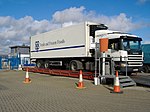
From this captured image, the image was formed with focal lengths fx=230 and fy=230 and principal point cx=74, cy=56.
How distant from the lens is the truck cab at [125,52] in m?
15.1

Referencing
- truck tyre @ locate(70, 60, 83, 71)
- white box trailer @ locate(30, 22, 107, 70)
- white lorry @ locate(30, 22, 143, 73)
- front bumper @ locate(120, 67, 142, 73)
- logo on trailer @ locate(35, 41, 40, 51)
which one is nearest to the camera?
front bumper @ locate(120, 67, 142, 73)

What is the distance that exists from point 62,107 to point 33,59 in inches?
763

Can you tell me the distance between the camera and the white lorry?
1539 centimetres

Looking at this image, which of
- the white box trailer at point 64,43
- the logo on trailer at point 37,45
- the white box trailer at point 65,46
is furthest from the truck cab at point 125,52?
the logo on trailer at point 37,45

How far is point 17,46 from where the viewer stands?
56.1 m

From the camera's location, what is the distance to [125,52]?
49.7ft

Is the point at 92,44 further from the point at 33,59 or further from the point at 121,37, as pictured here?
the point at 33,59

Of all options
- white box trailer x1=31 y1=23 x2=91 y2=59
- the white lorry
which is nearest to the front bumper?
the white lorry

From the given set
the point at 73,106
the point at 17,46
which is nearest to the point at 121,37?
the point at 73,106

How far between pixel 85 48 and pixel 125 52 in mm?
3326

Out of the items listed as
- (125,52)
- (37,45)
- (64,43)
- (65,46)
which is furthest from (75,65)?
(37,45)

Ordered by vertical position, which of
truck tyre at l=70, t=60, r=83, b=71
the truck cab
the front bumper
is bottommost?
the front bumper

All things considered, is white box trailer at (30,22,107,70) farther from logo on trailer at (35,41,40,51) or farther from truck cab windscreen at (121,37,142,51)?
truck cab windscreen at (121,37,142,51)

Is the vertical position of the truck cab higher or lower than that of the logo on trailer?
lower
